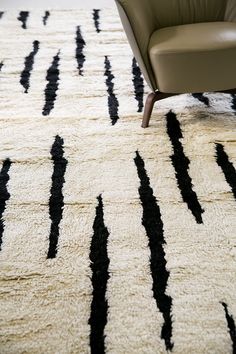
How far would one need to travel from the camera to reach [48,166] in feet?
4.11

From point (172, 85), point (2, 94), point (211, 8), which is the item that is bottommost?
point (2, 94)

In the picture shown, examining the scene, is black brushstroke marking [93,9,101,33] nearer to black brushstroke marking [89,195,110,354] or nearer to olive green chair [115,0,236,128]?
olive green chair [115,0,236,128]

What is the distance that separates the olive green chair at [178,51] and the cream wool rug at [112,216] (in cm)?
19

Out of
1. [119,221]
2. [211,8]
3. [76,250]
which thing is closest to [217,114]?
[211,8]

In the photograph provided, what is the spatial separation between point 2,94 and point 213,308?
1362mm

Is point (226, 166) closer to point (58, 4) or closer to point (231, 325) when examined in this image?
point (231, 325)

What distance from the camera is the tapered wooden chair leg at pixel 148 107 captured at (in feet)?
4.49

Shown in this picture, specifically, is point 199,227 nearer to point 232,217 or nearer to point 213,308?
point 232,217

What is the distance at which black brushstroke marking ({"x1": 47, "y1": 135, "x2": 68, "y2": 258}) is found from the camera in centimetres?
100

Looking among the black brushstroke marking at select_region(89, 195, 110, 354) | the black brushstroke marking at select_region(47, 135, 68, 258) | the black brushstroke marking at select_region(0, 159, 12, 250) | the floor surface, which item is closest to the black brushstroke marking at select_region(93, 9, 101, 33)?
the floor surface

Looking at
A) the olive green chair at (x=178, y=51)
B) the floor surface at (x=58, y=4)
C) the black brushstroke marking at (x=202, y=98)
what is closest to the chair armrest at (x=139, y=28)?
the olive green chair at (x=178, y=51)

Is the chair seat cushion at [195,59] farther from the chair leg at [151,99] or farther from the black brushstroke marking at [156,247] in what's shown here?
the black brushstroke marking at [156,247]

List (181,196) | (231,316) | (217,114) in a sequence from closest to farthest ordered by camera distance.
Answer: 1. (231,316)
2. (181,196)
3. (217,114)

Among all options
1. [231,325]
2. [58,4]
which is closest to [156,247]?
[231,325]
